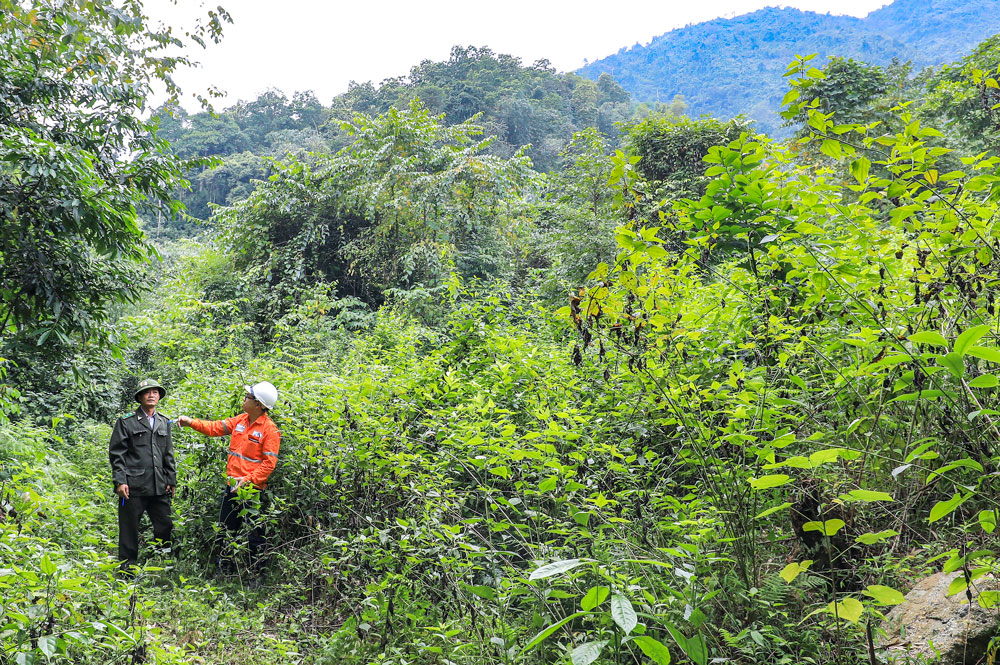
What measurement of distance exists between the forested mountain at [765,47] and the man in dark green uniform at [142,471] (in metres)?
73.9

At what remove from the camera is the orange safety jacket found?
4480 millimetres

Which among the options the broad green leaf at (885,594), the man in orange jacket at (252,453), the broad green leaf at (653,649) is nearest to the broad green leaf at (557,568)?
the broad green leaf at (653,649)

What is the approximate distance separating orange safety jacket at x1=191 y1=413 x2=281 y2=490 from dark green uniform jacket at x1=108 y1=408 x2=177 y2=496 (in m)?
0.60

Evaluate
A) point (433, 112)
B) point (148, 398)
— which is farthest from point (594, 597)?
point (433, 112)

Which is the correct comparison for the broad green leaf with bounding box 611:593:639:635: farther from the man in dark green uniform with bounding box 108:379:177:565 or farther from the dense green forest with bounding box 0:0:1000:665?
the man in dark green uniform with bounding box 108:379:177:565

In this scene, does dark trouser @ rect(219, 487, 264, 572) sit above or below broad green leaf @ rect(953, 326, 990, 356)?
below

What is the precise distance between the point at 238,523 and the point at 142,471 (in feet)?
2.76

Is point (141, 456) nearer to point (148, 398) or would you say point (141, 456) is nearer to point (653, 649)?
point (148, 398)

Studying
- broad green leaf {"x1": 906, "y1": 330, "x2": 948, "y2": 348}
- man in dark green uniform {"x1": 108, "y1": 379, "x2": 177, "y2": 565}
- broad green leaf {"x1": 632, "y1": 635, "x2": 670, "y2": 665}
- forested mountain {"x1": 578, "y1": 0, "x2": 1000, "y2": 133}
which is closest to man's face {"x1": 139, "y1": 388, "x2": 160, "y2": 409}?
man in dark green uniform {"x1": 108, "y1": 379, "x2": 177, "y2": 565}

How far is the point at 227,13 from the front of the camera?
21.9 feet

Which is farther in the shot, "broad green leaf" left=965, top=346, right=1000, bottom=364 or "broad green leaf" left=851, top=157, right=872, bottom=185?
"broad green leaf" left=851, top=157, right=872, bottom=185

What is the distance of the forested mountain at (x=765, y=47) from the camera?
249 feet

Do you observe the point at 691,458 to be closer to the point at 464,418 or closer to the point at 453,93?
the point at 464,418

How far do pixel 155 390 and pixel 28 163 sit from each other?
6.32 ft
